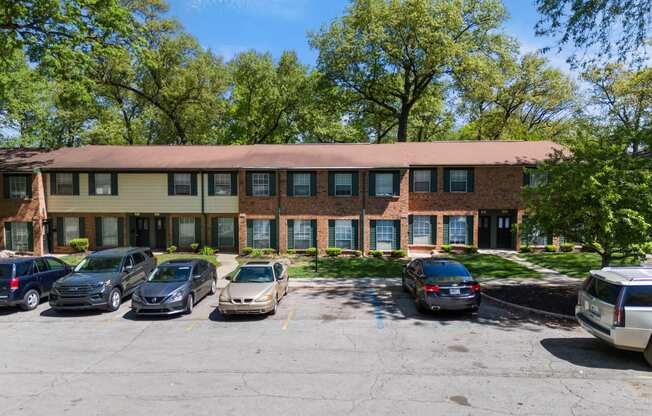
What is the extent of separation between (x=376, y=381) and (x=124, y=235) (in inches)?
846

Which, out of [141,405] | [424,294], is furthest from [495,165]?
[141,405]

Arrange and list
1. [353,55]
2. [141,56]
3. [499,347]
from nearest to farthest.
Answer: [499,347]
[141,56]
[353,55]

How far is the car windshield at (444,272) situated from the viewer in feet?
39.0

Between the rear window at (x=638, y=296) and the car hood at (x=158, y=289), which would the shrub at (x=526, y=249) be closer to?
the rear window at (x=638, y=296)

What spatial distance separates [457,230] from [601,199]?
12780 mm

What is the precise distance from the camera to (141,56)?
2073 cm

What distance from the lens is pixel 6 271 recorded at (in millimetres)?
12992

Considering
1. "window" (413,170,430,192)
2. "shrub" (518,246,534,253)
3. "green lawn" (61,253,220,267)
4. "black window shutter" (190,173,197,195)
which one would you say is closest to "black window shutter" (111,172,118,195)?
"green lawn" (61,253,220,267)

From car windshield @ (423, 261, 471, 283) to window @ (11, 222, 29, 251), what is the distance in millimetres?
23759

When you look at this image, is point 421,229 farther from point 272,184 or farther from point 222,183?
point 222,183

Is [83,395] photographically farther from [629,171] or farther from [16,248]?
[16,248]

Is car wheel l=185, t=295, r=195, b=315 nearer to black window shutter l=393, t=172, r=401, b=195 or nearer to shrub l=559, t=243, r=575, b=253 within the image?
black window shutter l=393, t=172, r=401, b=195

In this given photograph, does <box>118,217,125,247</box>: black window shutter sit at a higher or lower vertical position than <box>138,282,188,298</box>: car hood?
higher

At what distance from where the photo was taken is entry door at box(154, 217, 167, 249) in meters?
25.2
